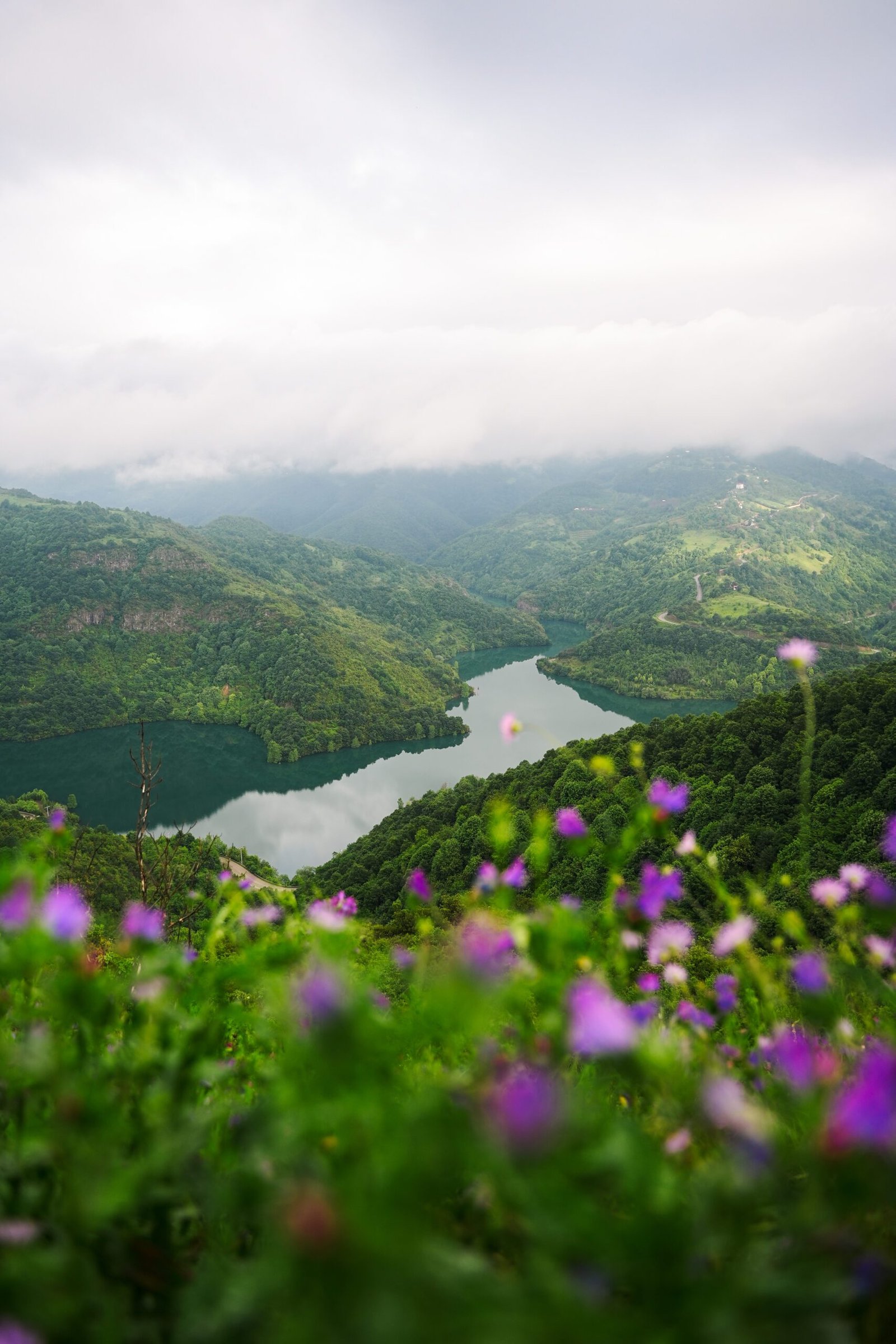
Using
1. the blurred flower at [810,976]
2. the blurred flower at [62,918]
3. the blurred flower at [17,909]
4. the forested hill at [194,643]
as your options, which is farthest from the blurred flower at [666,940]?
the forested hill at [194,643]

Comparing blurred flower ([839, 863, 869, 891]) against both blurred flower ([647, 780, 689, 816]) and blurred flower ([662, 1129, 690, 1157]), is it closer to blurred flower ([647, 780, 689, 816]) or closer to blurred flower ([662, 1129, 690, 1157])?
blurred flower ([647, 780, 689, 816])

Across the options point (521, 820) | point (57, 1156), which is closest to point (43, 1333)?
point (57, 1156)

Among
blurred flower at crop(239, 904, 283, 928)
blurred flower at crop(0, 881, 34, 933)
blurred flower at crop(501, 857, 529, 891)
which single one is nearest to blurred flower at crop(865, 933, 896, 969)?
blurred flower at crop(501, 857, 529, 891)

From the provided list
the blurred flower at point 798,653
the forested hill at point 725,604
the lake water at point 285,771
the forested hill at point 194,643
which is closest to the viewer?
the blurred flower at point 798,653

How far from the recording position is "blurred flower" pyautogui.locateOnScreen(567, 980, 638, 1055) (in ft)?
3.26

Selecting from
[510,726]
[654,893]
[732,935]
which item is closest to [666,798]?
[654,893]

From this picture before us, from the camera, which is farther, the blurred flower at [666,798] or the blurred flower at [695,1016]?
the blurred flower at [695,1016]

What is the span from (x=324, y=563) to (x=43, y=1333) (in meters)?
202

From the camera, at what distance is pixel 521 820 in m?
34.7

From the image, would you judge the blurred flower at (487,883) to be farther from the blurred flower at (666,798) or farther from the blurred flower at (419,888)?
the blurred flower at (666,798)

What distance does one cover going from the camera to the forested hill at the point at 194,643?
95.3 m

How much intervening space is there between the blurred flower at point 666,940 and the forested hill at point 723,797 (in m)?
16.2

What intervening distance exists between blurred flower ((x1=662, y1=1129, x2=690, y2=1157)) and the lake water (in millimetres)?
51556

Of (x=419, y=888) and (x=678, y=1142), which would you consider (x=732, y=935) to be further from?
(x=419, y=888)
